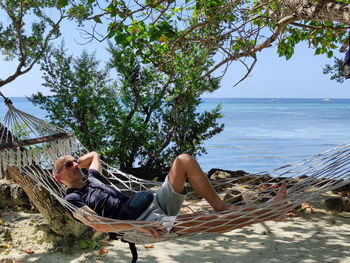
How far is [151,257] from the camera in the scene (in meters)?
2.55

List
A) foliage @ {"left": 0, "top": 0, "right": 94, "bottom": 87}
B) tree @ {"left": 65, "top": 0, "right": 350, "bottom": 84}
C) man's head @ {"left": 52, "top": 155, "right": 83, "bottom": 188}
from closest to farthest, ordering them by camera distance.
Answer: man's head @ {"left": 52, "top": 155, "right": 83, "bottom": 188} < tree @ {"left": 65, "top": 0, "right": 350, "bottom": 84} < foliage @ {"left": 0, "top": 0, "right": 94, "bottom": 87}

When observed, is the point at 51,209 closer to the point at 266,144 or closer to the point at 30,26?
the point at 30,26

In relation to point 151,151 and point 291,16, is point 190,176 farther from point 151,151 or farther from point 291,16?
point 151,151

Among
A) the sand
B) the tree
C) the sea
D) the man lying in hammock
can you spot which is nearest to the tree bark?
the tree

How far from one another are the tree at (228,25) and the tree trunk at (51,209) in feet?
3.57

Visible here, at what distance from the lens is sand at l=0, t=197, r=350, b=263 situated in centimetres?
251

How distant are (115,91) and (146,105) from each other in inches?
14.9

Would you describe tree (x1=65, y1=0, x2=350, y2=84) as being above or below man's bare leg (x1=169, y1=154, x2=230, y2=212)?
above

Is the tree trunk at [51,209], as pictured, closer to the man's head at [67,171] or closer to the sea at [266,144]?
the man's head at [67,171]

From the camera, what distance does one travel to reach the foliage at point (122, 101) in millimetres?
4219

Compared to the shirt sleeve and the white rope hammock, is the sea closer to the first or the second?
the white rope hammock

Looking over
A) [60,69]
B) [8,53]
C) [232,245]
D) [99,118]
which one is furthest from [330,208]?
[8,53]

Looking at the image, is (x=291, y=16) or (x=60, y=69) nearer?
(x=291, y=16)

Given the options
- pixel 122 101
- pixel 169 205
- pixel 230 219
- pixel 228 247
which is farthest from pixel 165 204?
pixel 122 101
